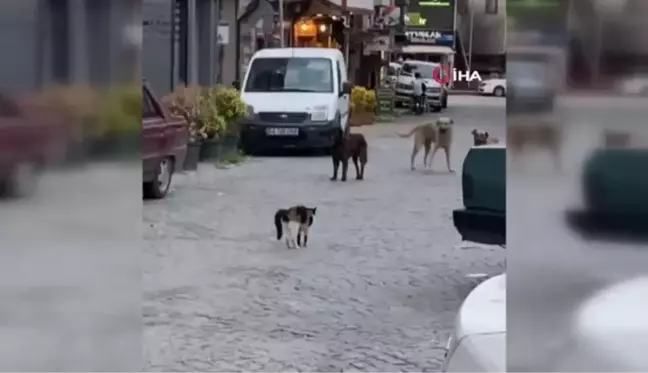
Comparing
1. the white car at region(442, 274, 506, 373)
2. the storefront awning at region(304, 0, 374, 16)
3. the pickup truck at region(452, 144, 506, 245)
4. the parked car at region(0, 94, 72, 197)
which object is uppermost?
the storefront awning at region(304, 0, 374, 16)

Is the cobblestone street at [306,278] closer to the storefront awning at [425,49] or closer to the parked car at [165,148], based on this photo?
the parked car at [165,148]

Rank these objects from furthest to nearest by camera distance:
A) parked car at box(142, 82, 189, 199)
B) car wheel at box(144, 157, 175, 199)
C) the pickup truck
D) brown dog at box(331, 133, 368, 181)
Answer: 1. brown dog at box(331, 133, 368, 181)
2. car wheel at box(144, 157, 175, 199)
3. parked car at box(142, 82, 189, 199)
4. the pickup truck

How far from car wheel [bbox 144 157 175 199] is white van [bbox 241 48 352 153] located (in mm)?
5371

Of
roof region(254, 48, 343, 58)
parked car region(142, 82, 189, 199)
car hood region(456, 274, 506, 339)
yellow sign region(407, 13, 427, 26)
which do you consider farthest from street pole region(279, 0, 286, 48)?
car hood region(456, 274, 506, 339)

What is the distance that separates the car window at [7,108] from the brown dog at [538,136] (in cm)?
85

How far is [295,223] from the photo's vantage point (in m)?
9.86

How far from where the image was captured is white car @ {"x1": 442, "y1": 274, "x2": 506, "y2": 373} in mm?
2872

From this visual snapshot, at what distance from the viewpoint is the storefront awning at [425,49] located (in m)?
48.2

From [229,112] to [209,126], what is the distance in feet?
2.48

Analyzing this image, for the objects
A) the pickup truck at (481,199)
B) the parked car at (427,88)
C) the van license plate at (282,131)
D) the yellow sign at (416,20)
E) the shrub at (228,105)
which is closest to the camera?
the pickup truck at (481,199)

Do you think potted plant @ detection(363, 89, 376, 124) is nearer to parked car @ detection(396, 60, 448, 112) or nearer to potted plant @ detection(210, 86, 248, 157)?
parked car @ detection(396, 60, 448, 112)

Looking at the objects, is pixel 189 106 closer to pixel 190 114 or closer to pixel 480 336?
pixel 190 114

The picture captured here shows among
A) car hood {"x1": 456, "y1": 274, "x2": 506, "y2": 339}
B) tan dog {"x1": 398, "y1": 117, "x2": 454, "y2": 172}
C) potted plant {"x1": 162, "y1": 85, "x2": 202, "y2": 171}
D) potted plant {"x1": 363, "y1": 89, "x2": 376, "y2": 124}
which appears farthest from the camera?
potted plant {"x1": 363, "y1": 89, "x2": 376, "y2": 124}

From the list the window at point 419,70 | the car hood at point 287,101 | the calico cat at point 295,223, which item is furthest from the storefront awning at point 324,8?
the calico cat at point 295,223
